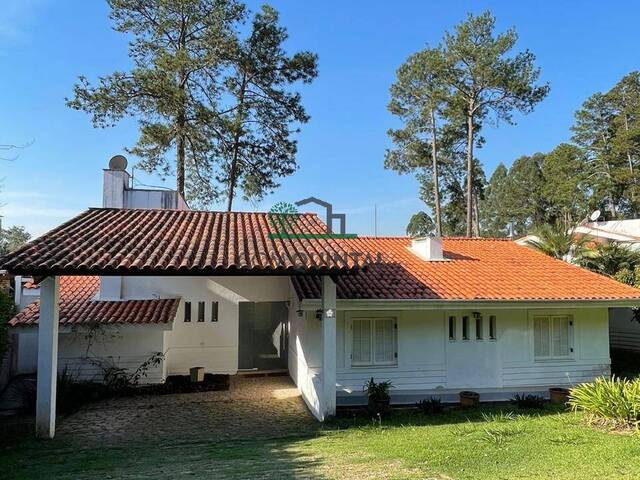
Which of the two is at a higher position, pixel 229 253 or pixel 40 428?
pixel 229 253

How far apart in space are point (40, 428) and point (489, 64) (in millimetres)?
31255

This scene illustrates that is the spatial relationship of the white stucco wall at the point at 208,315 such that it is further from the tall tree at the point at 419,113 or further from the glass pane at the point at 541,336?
the tall tree at the point at 419,113

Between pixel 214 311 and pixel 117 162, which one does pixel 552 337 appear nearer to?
pixel 214 311

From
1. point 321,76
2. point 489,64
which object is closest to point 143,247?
point 321,76

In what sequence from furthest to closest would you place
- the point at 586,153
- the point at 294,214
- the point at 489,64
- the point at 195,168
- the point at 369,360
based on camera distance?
the point at 586,153
the point at 489,64
the point at 195,168
the point at 294,214
the point at 369,360

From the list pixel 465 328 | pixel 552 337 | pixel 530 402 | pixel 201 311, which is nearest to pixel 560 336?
pixel 552 337

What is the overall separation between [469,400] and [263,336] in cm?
768

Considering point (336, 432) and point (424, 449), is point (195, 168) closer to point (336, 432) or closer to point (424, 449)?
point (336, 432)

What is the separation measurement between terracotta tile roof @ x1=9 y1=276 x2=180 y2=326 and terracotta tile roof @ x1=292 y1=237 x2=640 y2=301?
4.52 metres

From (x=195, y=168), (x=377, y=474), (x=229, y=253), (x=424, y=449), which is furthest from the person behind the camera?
(x=195, y=168)

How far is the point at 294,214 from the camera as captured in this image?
15.4m

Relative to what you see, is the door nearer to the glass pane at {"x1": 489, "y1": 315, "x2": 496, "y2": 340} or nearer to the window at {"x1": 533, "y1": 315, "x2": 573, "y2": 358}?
the glass pane at {"x1": 489, "y1": 315, "x2": 496, "y2": 340}

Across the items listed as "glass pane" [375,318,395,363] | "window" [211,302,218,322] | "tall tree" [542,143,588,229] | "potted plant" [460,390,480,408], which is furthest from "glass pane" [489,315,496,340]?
"tall tree" [542,143,588,229]

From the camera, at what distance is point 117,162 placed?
1608cm
